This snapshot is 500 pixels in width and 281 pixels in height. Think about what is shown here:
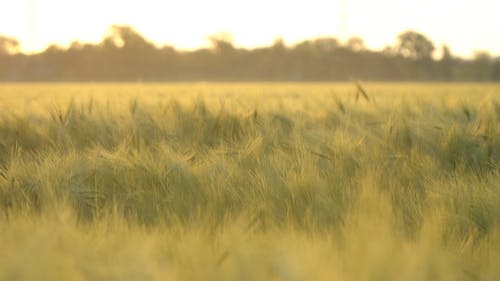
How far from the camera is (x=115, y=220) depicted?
4.48ft

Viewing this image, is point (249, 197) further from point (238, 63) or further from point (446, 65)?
point (446, 65)

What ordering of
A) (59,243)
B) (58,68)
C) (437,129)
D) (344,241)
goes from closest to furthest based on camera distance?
(59,243) → (344,241) → (437,129) → (58,68)

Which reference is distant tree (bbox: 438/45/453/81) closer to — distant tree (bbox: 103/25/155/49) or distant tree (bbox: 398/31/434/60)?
distant tree (bbox: 398/31/434/60)

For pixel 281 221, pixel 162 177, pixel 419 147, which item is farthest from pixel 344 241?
pixel 419 147

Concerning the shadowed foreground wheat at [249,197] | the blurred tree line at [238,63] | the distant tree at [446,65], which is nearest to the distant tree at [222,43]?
the blurred tree line at [238,63]

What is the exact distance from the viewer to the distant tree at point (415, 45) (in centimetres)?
4034

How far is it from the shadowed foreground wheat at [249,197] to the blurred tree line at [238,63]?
1307 inches

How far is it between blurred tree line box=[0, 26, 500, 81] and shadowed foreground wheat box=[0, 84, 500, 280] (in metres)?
33.2

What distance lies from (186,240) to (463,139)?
165 cm

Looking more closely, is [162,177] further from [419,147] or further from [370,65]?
[370,65]

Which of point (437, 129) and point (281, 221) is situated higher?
point (437, 129)

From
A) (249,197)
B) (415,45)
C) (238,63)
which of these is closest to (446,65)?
(415,45)

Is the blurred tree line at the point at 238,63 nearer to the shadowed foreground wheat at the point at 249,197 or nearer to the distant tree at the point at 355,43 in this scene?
the distant tree at the point at 355,43

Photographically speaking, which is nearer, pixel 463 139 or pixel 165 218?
pixel 165 218
